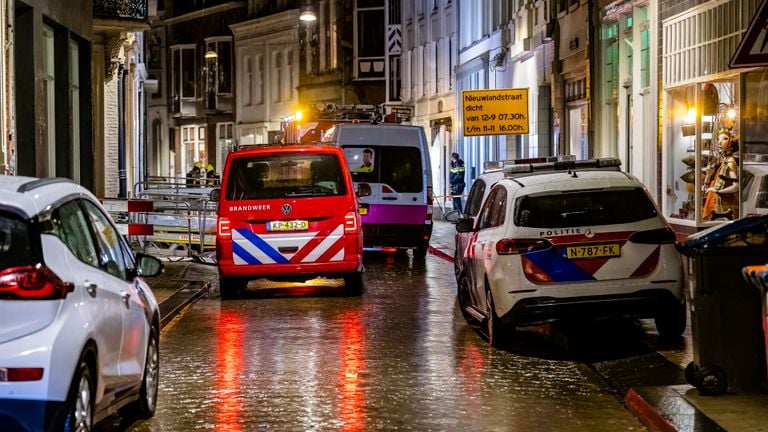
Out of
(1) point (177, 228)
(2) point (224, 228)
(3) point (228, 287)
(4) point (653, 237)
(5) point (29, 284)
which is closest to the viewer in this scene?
(5) point (29, 284)

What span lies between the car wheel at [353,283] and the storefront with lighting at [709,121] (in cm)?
518

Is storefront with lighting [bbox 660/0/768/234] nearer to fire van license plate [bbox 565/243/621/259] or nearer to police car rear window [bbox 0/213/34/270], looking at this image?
fire van license plate [bbox 565/243/621/259]

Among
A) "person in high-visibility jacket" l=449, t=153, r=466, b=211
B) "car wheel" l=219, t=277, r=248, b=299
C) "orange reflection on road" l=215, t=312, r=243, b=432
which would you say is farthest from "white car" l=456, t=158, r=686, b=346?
"person in high-visibility jacket" l=449, t=153, r=466, b=211

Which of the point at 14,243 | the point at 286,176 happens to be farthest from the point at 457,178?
the point at 14,243

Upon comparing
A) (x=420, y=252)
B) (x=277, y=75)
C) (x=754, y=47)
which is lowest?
(x=420, y=252)

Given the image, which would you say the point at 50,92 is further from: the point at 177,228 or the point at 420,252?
the point at 420,252

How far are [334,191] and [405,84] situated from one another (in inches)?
1462

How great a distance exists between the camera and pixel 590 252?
40.0ft

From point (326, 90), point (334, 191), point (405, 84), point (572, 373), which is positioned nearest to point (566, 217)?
point (572, 373)

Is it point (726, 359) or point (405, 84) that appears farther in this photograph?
point (405, 84)

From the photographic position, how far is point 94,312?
7211 millimetres

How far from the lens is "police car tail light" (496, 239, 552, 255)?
1220 cm

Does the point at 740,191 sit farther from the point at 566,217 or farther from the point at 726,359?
the point at 726,359

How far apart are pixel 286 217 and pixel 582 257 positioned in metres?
6.30
